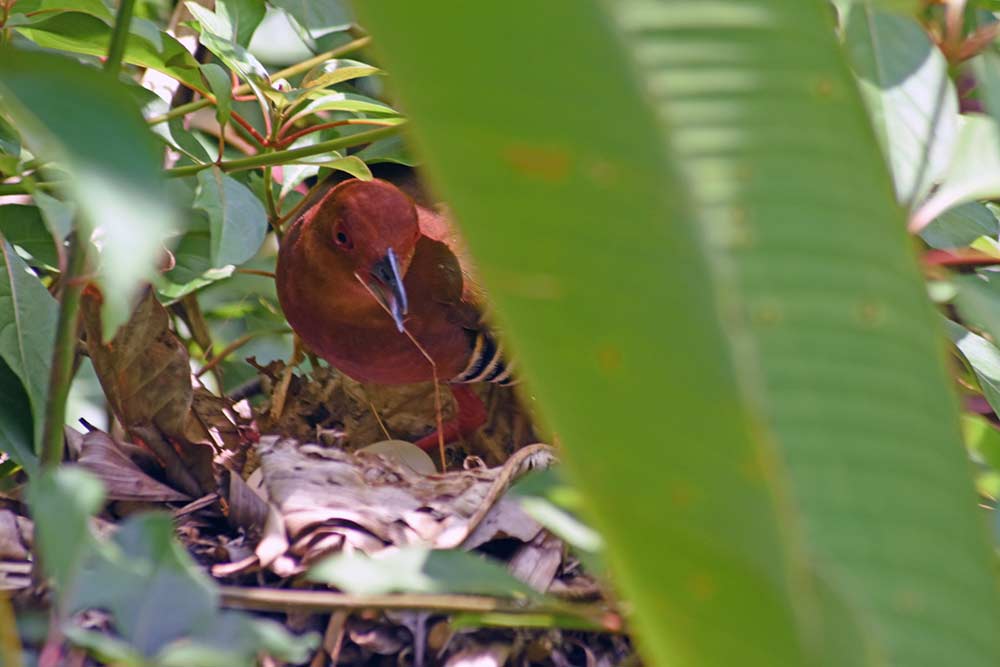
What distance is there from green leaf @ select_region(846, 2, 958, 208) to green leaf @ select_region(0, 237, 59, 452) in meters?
0.96

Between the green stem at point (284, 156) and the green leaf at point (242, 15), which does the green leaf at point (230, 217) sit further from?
the green leaf at point (242, 15)

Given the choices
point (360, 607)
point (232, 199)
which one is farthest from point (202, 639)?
point (232, 199)

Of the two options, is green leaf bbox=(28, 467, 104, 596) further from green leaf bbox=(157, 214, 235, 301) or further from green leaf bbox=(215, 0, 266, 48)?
green leaf bbox=(215, 0, 266, 48)

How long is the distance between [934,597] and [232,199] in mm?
1212

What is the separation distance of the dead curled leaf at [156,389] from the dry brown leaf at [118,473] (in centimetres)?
4

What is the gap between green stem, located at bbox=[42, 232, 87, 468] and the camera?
0.95m

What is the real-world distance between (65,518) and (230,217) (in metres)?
0.95

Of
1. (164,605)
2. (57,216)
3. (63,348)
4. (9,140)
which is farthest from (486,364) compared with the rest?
(164,605)

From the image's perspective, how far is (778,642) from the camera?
59cm

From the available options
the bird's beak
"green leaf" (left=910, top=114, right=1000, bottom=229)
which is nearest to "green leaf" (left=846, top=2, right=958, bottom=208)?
"green leaf" (left=910, top=114, right=1000, bottom=229)

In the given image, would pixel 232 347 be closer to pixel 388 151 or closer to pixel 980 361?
pixel 388 151

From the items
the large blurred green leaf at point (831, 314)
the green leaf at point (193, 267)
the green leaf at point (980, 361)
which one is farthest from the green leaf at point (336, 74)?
the large blurred green leaf at point (831, 314)

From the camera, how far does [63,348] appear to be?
3.17 ft

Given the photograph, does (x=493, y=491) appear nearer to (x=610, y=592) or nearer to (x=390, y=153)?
(x=610, y=592)
